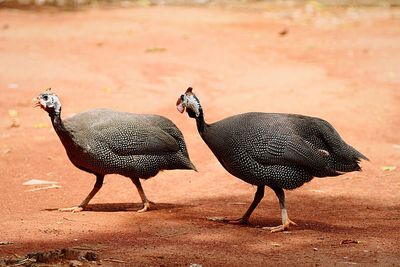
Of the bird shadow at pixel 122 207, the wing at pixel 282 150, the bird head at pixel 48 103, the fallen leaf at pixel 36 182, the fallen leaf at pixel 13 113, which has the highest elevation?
the bird head at pixel 48 103

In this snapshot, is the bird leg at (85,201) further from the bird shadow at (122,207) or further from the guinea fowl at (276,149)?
the guinea fowl at (276,149)

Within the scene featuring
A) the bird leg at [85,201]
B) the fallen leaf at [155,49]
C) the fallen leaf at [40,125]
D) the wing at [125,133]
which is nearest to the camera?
the wing at [125,133]

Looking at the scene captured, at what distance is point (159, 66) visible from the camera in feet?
47.9

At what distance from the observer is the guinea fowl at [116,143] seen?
7277 millimetres

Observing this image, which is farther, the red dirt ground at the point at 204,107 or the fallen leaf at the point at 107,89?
the fallen leaf at the point at 107,89

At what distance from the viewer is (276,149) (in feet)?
22.3

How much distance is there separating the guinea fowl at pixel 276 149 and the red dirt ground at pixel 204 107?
0.42m

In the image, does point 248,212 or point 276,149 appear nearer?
point 276,149

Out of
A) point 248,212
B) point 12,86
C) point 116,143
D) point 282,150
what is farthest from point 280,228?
point 12,86

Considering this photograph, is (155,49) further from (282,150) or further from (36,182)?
(282,150)

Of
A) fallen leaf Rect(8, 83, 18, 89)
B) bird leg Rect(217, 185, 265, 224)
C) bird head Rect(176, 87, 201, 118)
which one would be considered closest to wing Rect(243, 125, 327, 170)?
bird leg Rect(217, 185, 265, 224)

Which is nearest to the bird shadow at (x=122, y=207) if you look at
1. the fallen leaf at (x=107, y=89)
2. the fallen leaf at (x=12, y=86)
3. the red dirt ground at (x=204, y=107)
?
the red dirt ground at (x=204, y=107)

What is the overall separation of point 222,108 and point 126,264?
6701mm

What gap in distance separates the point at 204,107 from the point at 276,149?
16.8 ft
